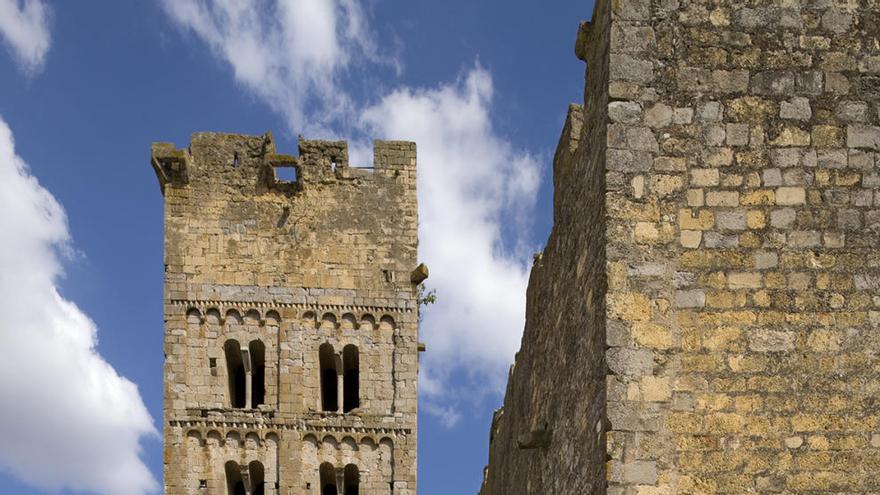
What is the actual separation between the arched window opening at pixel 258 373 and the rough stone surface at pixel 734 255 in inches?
703

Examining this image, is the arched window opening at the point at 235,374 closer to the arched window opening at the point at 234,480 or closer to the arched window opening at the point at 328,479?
the arched window opening at the point at 234,480

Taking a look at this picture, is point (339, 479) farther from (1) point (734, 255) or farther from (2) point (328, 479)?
(1) point (734, 255)

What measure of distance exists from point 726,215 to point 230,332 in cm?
1863

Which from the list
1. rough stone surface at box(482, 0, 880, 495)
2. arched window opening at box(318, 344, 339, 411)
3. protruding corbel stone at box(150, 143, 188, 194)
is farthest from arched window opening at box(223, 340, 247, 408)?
rough stone surface at box(482, 0, 880, 495)

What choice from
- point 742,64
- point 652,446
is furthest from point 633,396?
point 742,64

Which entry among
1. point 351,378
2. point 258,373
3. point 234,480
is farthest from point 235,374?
point 351,378

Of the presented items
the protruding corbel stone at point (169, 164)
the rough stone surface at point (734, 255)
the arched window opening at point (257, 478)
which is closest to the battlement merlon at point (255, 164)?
the protruding corbel stone at point (169, 164)

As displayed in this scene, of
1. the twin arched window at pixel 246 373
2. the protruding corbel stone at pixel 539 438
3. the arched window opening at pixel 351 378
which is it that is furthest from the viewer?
the arched window opening at pixel 351 378

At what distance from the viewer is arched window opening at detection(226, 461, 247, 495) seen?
2436 centimetres

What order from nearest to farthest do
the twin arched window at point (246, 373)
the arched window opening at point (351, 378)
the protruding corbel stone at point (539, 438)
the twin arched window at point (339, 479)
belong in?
the protruding corbel stone at point (539, 438) < the twin arched window at point (339, 479) < the twin arched window at point (246, 373) < the arched window opening at point (351, 378)

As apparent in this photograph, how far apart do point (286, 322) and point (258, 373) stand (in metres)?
1.10

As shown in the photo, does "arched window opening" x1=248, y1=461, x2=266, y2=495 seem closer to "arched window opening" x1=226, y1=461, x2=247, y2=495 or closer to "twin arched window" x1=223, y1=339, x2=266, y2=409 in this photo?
"arched window opening" x1=226, y1=461, x2=247, y2=495

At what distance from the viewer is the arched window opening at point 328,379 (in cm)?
2511

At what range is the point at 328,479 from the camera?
81.1 ft
